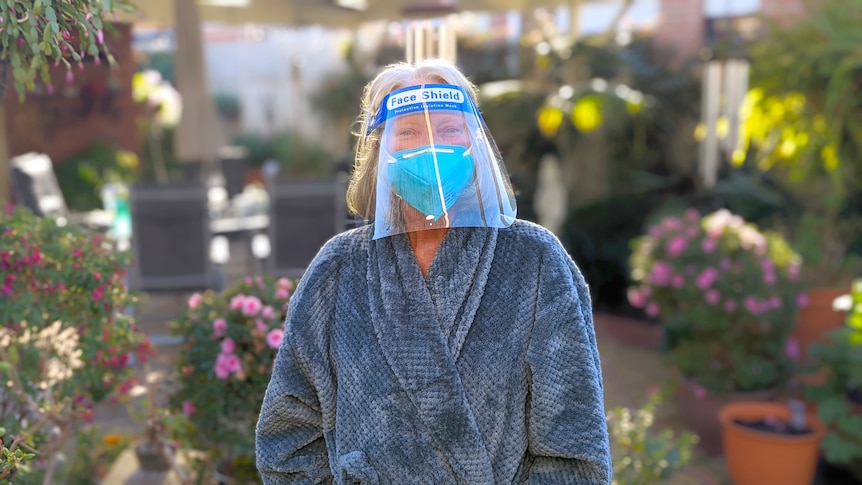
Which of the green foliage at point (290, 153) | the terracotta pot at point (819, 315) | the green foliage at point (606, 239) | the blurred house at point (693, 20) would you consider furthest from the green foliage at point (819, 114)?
the green foliage at point (290, 153)

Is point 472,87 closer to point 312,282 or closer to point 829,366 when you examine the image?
point 312,282

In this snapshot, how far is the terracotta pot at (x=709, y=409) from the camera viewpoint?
402 centimetres

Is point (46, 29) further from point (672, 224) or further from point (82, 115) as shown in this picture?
point (82, 115)

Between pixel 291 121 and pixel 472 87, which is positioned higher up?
pixel 472 87

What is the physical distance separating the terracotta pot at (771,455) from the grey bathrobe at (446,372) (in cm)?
246

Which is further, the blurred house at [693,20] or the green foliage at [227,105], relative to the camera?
the green foliage at [227,105]

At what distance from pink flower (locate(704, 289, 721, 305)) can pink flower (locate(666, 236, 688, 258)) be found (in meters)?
0.29

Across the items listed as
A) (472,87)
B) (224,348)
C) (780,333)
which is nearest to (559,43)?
(780,333)

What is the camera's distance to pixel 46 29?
1485mm

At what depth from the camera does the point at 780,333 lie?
4105mm

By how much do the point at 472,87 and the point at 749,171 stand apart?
17.3 ft

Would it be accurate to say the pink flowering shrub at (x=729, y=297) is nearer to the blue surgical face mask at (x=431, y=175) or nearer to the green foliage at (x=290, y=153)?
the blue surgical face mask at (x=431, y=175)

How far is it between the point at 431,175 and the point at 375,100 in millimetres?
205

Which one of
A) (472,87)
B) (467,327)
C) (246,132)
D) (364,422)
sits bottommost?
(246,132)
